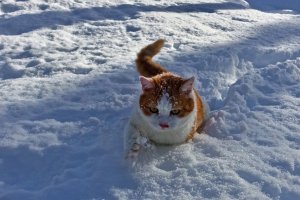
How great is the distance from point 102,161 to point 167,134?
0.45 metres

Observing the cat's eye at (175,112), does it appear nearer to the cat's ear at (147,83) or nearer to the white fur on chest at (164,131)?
the white fur on chest at (164,131)

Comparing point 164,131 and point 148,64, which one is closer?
point 164,131

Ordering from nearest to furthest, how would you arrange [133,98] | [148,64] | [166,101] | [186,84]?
[166,101], [186,84], [148,64], [133,98]

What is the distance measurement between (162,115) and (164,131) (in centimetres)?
15

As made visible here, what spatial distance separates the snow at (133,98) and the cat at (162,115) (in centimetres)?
9

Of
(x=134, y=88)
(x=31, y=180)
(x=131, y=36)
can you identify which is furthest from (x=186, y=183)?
(x=131, y=36)

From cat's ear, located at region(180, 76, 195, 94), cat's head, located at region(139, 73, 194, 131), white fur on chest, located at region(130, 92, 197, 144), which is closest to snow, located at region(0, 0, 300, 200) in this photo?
white fur on chest, located at region(130, 92, 197, 144)

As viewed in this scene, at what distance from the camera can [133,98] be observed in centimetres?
401

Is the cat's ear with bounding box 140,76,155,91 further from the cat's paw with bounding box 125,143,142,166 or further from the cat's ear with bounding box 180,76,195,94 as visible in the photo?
the cat's paw with bounding box 125,143,142,166

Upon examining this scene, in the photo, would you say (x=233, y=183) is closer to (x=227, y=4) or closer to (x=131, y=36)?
(x=131, y=36)

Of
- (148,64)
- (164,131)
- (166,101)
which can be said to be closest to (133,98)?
(148,64)

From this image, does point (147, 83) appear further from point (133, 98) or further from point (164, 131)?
point (133, 98)

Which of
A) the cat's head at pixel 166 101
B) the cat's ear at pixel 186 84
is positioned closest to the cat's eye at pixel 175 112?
the cat's head at pixel 166 101

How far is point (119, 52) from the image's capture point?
511cm
